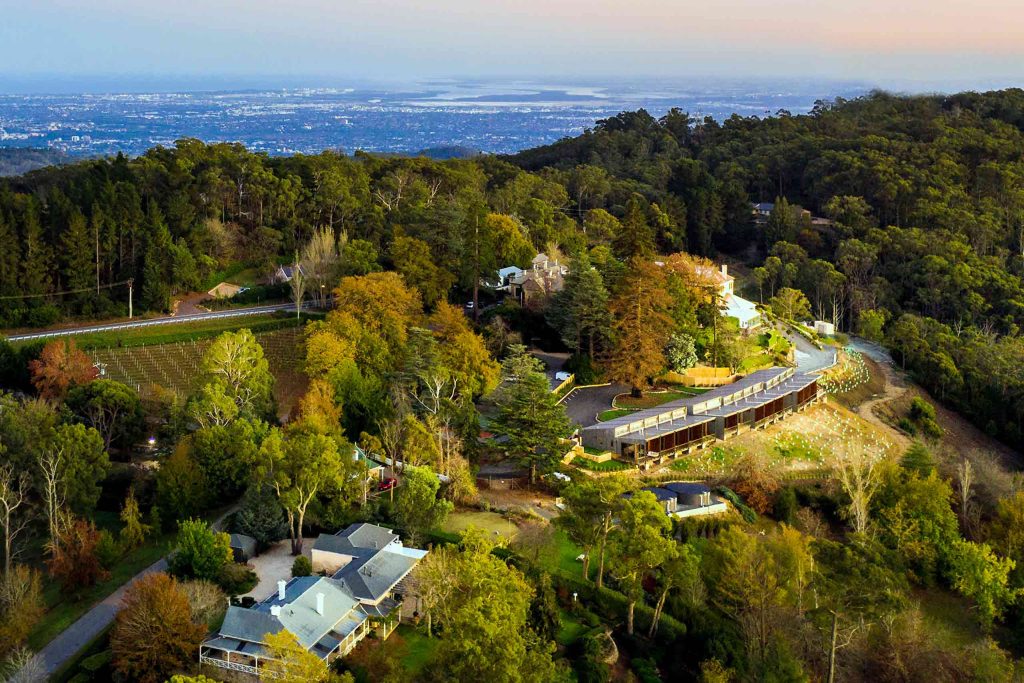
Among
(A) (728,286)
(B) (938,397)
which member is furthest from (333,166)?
(B) (938,397)

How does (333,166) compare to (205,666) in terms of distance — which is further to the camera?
(333,166)

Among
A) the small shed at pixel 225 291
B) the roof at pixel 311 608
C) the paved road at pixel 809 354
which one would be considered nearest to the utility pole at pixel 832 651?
the roof at pixel 311 608

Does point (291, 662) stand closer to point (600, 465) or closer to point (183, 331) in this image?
point (600, 465)

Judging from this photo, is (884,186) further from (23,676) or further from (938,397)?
(23,676)

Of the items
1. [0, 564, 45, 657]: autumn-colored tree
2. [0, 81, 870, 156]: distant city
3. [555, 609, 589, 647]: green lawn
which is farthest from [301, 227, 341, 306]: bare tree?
[0, 81, 870, 156]: distant city

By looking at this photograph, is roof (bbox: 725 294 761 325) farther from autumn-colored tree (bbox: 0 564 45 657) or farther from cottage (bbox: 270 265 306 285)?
autumn-colored tree (bbox: 0 564 45 657)

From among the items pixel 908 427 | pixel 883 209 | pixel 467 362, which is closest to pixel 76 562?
pixel 467 362
